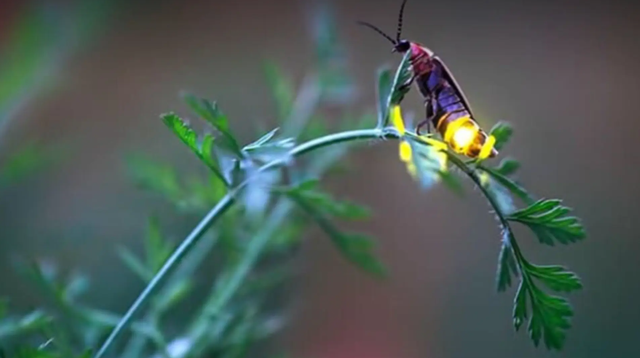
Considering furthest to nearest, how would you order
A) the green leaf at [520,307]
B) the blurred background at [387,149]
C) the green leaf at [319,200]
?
the blurred background at [387,149] → the green leaf at [319,200] → the green leaf at [520,307]

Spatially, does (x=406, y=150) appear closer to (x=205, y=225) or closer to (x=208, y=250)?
(x=205, y=225)

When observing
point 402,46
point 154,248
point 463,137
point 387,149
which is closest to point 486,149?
point 463,137

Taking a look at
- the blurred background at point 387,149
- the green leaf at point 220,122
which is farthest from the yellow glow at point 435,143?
the blurred background at point 387,149

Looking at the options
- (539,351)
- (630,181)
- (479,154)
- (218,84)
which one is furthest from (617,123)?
(479,154)

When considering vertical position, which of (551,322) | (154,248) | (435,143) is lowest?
(551,322)

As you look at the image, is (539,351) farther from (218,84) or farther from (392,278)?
(218,84)

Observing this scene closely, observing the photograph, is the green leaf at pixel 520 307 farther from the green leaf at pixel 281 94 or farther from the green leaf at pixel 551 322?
the green leaf at pixel 281 94
